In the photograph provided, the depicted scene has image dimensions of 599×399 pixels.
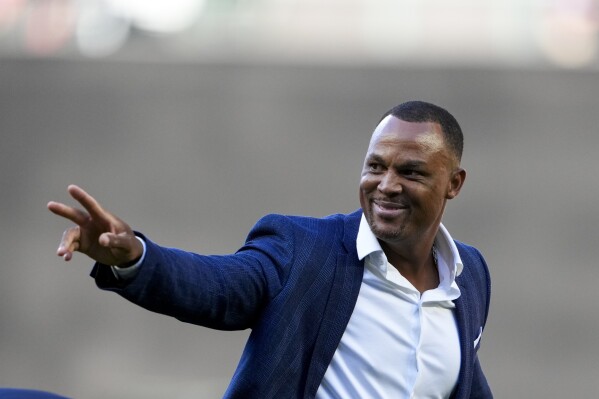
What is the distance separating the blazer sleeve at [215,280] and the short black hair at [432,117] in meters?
0.55

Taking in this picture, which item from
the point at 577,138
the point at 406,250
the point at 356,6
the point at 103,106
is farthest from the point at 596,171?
the point at 406,250

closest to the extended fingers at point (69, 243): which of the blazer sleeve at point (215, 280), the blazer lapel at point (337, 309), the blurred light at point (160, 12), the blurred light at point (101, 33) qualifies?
the blazer sleeve at point (215, 280)

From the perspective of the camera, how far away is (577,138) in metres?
10.6

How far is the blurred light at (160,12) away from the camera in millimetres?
10531

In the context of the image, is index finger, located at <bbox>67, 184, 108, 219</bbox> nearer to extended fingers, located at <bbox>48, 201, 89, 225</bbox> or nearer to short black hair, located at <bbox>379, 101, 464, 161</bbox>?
extended fingers, located at <bbox>48, 201, 89, 225</bbox>

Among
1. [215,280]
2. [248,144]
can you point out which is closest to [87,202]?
[215,280]

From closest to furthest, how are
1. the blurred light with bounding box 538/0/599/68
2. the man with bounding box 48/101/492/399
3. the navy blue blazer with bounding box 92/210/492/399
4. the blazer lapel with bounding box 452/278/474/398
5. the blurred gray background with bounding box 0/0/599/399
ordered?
the navy blue blazer with bounding box 92/210/492/399, the man with bounding box 48/101/492/399, the blazer lapel with bounding box 452/278/474/398, the blurred gray background with bounding box 0/0/599/399, the blurred light with bounding box 538/0/599/68

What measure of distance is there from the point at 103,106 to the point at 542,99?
395 cm

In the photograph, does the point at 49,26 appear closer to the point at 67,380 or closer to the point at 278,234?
the point at 67,380

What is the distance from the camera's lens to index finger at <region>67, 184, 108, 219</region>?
283cm

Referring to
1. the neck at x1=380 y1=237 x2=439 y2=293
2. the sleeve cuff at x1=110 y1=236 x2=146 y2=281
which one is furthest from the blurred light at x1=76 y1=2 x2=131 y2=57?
the sleeve cuff at x1=110 y1=236 x2=146 y2=281

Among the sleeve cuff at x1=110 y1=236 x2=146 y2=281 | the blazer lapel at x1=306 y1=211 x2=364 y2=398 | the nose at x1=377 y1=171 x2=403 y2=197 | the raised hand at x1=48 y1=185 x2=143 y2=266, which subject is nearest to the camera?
the raised hand at x1=48 y1=185 x2=143 y2=266

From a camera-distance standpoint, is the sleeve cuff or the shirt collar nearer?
the sleeve cuff

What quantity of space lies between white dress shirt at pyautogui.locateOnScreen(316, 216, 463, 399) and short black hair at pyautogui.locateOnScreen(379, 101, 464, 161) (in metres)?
0.37
